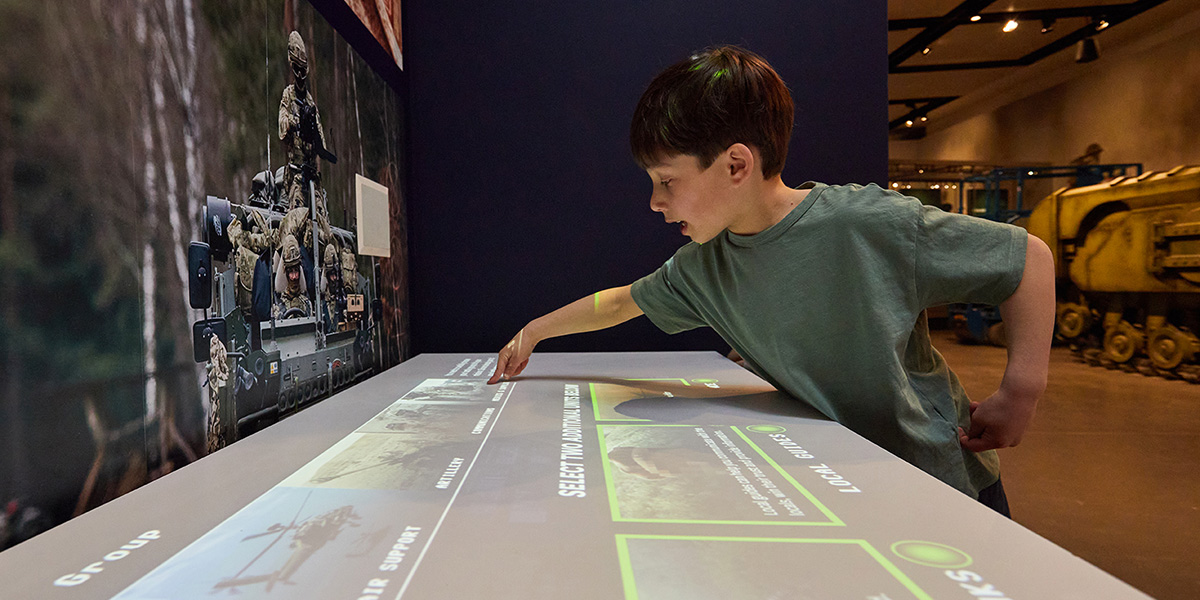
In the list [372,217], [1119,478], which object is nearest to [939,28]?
[1119,478]

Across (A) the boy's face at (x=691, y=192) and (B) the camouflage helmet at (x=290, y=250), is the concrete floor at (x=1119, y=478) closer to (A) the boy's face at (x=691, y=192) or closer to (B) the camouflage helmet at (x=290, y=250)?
(A) the boy's face at (x=691, y=192)

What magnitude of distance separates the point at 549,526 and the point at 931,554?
0.25 meters

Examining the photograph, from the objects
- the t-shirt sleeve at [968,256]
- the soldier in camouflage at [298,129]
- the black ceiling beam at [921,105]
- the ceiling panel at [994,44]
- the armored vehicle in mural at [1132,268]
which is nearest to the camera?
the t-shirt sleeve at [968,256]

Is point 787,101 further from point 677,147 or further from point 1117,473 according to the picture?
point 1117,473

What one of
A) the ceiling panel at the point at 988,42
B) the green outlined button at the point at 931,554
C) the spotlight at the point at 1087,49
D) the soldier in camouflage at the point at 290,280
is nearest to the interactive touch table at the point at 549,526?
the green outlined button at the point at 931,554

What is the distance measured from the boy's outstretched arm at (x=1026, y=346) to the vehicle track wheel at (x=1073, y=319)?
199 inches

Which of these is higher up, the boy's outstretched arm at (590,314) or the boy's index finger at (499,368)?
the boy's outstretched arm at (590,314)

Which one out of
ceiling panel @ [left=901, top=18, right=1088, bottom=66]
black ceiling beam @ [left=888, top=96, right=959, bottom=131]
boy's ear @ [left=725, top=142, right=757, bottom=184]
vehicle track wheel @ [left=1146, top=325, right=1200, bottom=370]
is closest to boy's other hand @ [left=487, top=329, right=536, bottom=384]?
boy's ear @ [left=725, top=142, right=757, bottom=184]

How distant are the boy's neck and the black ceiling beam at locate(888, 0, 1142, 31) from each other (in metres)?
5.17

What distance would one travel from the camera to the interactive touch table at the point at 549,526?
1.06 feet

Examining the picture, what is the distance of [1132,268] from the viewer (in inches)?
156

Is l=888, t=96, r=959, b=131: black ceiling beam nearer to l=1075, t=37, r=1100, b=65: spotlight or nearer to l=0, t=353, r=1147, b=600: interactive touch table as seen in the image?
l=1075, t=37, r=1100, b=65: spotlight

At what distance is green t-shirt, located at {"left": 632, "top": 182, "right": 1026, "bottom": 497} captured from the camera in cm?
79

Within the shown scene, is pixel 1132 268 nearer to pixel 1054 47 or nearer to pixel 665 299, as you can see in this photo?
pixel 1054 47
